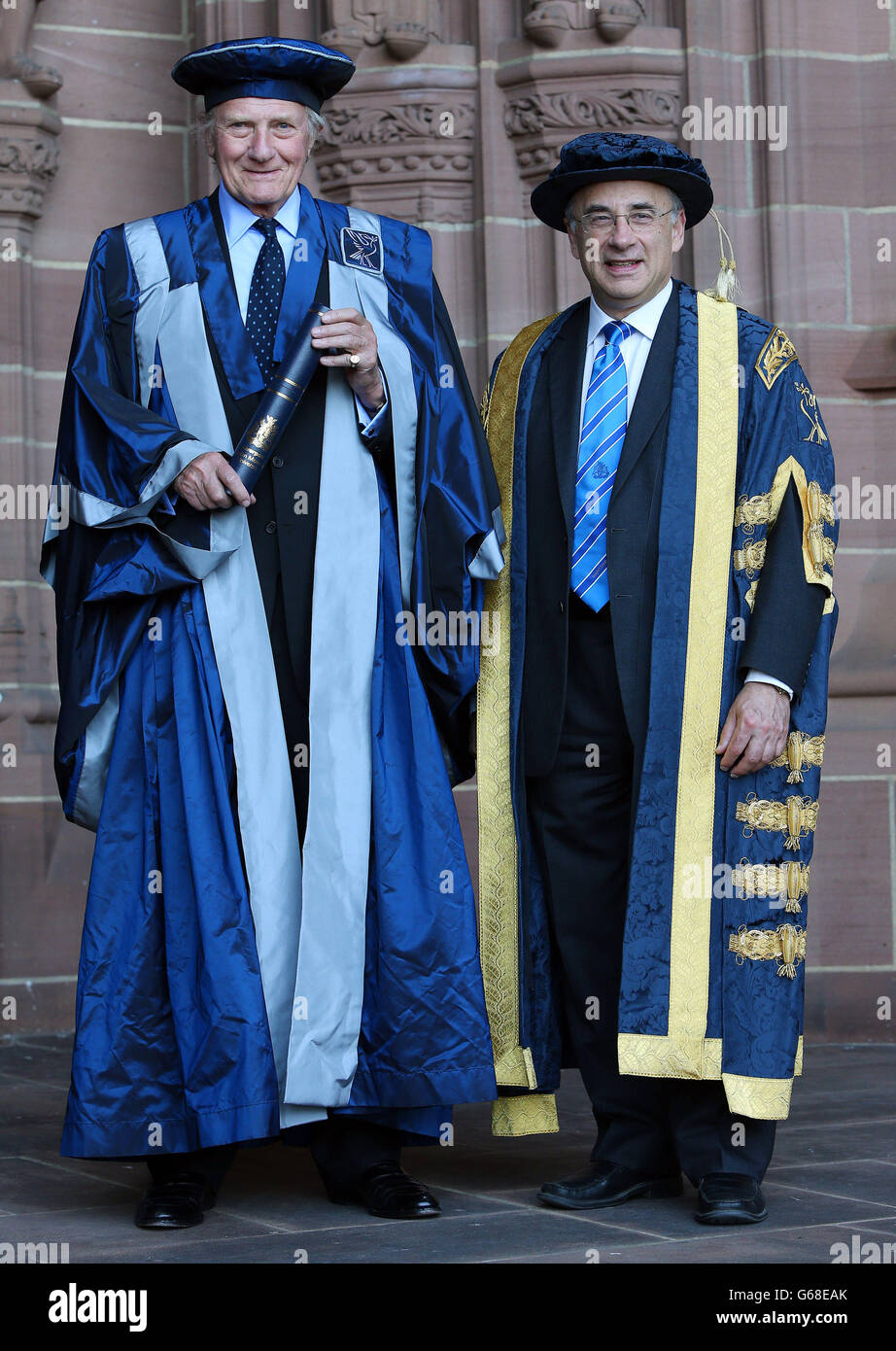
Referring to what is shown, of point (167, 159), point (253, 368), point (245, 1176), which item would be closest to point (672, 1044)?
point (245, 1176)

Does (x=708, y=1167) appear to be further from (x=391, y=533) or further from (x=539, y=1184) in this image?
(x=391, y=533)

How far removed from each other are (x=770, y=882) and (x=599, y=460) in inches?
33.4

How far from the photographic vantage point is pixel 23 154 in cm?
609

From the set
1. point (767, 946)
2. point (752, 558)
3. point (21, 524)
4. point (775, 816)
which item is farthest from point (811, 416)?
point (21, 524)

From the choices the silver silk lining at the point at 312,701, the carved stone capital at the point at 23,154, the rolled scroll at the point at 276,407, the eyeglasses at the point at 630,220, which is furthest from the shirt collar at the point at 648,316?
the carved stone capital at the point at 23,154

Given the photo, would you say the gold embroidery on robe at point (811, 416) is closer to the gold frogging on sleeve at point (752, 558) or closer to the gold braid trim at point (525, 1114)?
the gold frogging on sleeve at point (752, 558)

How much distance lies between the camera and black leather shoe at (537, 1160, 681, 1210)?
3635 mm

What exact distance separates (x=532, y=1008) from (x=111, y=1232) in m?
0.90

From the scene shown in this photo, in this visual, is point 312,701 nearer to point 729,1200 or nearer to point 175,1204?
point 175,1204

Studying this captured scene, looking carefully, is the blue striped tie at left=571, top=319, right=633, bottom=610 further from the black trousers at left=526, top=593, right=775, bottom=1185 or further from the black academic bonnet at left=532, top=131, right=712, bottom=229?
the black academic bonnet at left=532, top=131, right=712, bottom=229

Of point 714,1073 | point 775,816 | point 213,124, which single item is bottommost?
point 714,1073

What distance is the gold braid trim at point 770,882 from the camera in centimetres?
368

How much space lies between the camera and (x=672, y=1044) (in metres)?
3.63

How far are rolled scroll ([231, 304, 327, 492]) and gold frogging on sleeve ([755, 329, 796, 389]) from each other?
0.83 m
